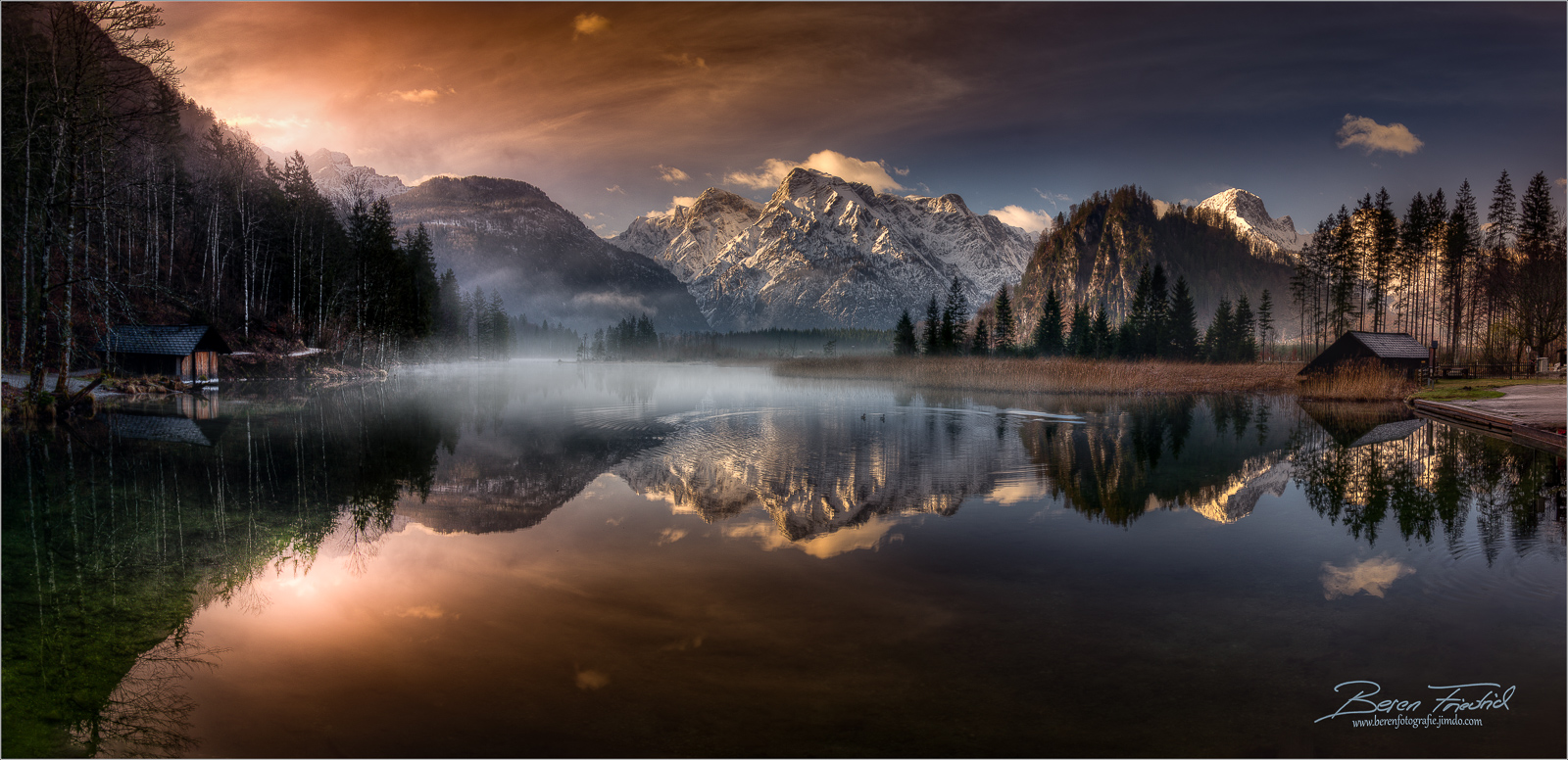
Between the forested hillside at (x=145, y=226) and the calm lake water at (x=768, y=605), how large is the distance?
1260cm

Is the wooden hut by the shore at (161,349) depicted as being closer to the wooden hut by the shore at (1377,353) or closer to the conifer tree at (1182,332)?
the wooden hut by the shore at (1377,353)

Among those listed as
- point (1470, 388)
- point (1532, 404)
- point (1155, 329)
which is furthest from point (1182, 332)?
point (1532, 404)

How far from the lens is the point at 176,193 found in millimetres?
55406

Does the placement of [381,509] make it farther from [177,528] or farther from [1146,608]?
[1146,608]

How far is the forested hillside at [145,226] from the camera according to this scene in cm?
2323

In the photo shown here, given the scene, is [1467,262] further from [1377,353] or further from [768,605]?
[768,605]

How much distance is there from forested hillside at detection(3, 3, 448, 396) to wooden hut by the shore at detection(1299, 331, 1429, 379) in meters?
63.1

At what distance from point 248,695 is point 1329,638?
10.3 meters

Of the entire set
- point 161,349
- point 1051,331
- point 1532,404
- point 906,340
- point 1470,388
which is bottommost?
point 1532,404

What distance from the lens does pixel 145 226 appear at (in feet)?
158

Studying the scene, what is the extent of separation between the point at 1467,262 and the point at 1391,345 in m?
39.6

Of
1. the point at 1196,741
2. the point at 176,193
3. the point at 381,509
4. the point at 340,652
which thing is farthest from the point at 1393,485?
the point at 176,193

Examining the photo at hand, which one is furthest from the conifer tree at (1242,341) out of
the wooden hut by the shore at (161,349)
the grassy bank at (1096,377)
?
the wooden hut by the shore at (161,349)

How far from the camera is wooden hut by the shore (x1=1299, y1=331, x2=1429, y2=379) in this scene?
152 ft
